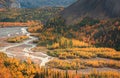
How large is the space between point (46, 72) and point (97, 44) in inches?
2894

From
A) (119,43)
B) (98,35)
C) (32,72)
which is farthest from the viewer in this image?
(98,35)

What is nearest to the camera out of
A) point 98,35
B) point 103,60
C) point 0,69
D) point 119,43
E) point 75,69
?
point 0,69

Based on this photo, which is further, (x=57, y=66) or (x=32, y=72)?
(x=57, y=66)

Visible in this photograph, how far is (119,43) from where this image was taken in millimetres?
177875

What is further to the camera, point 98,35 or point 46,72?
point 98,35

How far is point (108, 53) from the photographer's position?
167875 millimetres

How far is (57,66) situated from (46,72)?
22410 millimetres

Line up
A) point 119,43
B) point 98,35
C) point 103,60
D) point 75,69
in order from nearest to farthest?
point 75,69 < point 103,60 < point 119,43 < point 98,35

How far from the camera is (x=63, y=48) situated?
186125 mm

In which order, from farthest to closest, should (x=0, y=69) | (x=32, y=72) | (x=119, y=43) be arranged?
(x=119, y=43)
(x=32, y=72)
(x=0, y=69)

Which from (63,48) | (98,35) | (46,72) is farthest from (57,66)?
(98,35)

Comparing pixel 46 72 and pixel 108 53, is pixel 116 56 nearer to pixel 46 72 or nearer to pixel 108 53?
pixel 108 53

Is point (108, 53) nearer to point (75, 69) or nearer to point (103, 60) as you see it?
point (103, 60)

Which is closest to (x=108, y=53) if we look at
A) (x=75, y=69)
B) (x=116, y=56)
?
(x=116, y=56)
